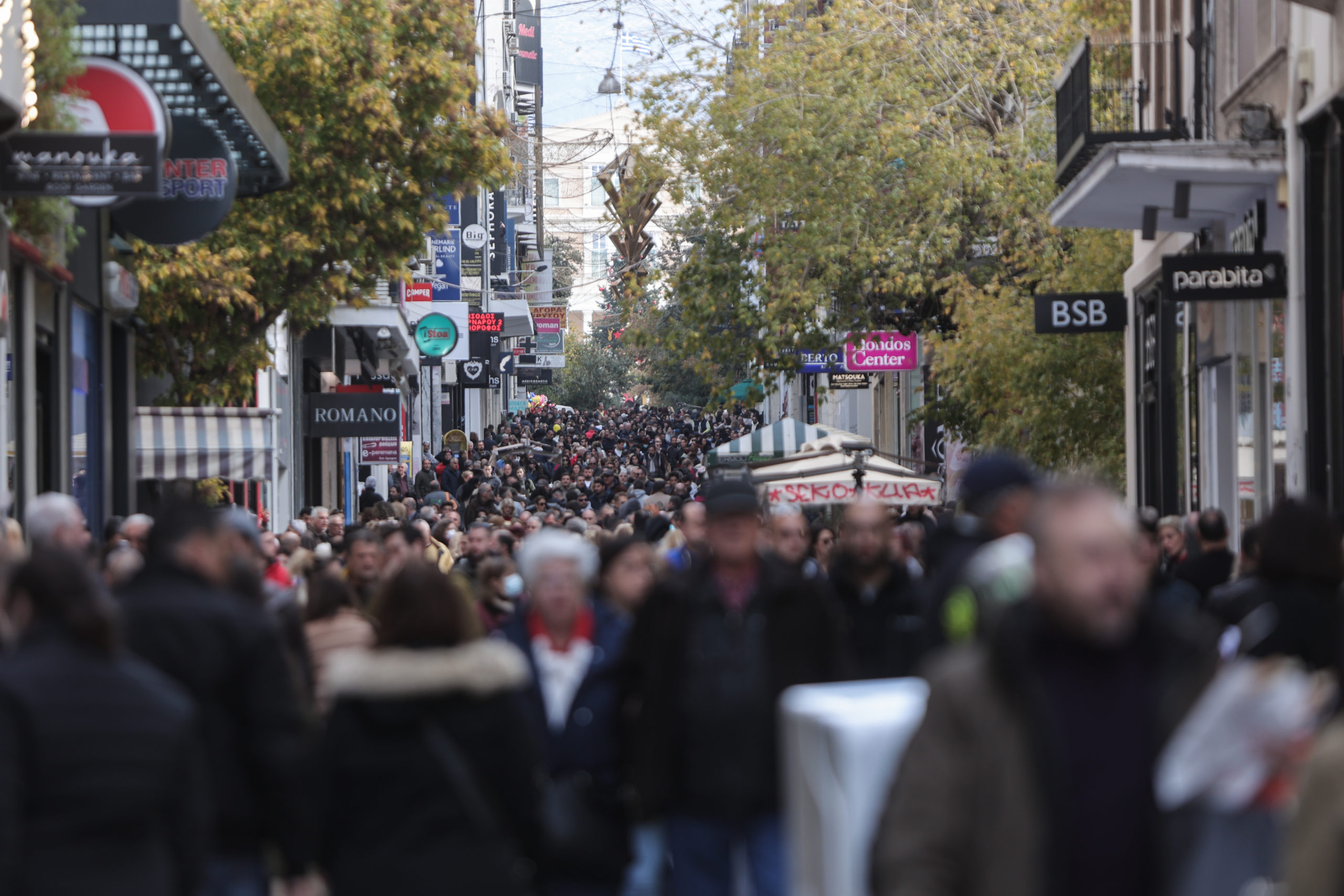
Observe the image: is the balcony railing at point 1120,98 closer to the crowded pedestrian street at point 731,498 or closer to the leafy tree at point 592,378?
the crowded pedestrian street at point 731,498

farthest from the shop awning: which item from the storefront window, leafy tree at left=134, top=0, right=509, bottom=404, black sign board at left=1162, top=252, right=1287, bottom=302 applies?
the storefront window

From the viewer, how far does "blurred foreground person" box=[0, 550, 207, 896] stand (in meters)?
4.54

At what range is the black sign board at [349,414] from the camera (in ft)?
95.2

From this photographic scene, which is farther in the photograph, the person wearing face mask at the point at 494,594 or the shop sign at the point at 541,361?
the shop sign at the point at 541,361

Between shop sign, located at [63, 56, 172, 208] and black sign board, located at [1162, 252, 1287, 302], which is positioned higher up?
shop sign, located at [63, 56, 172, 208]

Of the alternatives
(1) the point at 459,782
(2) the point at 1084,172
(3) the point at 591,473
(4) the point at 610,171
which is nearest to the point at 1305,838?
(1) the point at 459,782

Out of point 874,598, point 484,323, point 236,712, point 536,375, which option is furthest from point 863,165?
point 536,375

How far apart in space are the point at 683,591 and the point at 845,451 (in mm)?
14305

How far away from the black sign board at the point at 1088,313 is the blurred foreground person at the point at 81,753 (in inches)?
578

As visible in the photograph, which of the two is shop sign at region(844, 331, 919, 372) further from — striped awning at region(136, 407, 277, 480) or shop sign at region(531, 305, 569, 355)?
shop sign at region(531, 305, 569, 355)

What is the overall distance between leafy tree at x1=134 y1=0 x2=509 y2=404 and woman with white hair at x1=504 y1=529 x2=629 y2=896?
1310cm

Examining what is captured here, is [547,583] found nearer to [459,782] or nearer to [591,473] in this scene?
[459,782]

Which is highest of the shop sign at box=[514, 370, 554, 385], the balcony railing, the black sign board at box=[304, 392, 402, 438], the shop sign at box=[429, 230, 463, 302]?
the shop sign at box=[429, 230, 463, 302]

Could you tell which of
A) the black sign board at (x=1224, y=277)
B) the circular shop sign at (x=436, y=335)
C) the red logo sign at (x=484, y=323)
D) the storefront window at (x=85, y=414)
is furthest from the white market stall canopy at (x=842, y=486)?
the red logo sign at (x=484, y=323)
